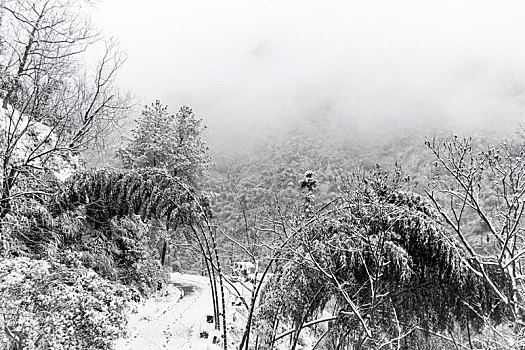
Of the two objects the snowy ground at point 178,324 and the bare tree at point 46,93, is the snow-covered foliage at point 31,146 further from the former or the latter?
the snowy ground at point 178,324

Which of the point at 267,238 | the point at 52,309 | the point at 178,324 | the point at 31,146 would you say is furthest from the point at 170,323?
the point at 52,309

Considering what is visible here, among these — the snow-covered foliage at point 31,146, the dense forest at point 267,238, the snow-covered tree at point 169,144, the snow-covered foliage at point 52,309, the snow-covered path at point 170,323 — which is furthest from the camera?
the snow-covered tree at point 169,144

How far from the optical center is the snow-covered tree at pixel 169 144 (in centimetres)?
2128

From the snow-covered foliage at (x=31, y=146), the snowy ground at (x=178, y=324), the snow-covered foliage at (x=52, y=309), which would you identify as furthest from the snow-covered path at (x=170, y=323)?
the snow-covered foliage at (x=31, y=146)

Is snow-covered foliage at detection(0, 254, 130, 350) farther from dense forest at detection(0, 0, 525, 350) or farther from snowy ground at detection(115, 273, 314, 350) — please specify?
snowy ground at detection(115, 273, 314, 350)

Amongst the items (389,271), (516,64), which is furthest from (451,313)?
(516,64)

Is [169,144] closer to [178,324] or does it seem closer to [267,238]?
[178,324]

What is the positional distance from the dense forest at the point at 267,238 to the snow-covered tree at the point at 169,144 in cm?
900

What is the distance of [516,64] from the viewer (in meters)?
77.9

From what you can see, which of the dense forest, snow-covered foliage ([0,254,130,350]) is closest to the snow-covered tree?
the dense forest

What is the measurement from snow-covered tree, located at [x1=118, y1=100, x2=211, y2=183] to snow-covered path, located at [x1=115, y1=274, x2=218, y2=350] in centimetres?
724

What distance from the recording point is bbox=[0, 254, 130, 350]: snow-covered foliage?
5344 millimetres

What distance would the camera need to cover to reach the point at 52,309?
566 cm

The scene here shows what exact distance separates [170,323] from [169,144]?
11493 millimetres
